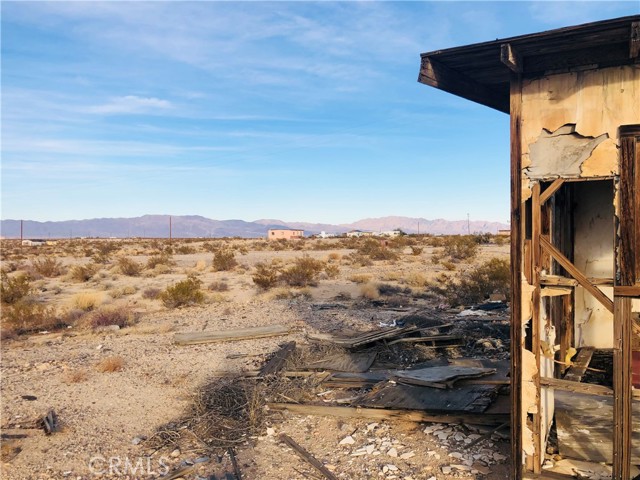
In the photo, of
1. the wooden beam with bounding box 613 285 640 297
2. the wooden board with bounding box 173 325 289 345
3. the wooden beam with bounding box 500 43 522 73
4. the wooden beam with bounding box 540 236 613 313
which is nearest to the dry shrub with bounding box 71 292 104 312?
the wooden board with bounding box 173 325 289 345

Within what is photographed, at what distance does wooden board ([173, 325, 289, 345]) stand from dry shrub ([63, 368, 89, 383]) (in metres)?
2.66

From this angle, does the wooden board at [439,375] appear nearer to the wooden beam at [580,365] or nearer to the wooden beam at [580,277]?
the wooden beam at [580,365]

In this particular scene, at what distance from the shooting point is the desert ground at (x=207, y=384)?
6305 mm

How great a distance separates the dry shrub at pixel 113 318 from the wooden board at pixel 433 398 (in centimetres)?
950

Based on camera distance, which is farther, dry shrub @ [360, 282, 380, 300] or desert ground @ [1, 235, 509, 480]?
dry shrub @ [360, 282, 380, 300]

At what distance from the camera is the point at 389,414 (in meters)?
7.24

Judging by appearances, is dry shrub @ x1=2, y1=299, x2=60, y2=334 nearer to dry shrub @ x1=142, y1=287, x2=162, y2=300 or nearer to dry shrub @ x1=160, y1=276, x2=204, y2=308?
dry shrub @ x1=160, y1=276, x2=204, y2=308

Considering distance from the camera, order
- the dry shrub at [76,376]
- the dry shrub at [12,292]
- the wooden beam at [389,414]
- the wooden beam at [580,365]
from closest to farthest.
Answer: the wooden beam at [389,414] → the wooden beam at [580,365] → the dry shrub at [76,376] → the dry shrub at [12,292]

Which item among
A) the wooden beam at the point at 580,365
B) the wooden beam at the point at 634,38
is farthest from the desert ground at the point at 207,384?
the wooden beam at the point at 634,38

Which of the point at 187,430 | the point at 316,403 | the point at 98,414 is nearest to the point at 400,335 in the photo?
the point at 316,403

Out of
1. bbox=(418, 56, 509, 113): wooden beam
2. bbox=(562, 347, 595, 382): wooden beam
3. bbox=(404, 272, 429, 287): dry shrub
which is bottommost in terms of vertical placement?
bbox=(562, 347, 595, 382): wooden beam

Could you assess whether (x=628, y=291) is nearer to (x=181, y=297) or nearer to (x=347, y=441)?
(x=347, y=441)

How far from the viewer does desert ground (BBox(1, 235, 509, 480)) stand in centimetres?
630

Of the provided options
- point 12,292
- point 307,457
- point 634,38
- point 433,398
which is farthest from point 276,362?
point 12,292
